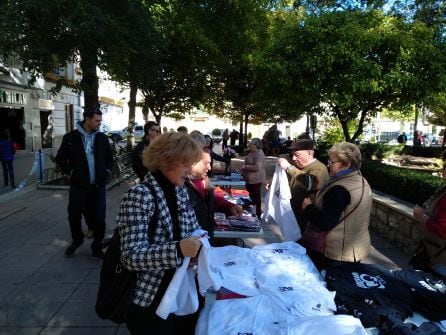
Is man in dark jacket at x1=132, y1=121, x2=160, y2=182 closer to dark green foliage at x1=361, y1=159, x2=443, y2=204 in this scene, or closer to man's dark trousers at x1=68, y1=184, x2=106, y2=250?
man's dark trousers at x1=68, y1=184, x2=106, y2=250

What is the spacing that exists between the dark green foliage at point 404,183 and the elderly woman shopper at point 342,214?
329cm

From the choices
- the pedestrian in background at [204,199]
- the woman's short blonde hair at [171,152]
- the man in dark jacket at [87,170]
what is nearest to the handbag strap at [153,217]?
the woman's short blonde hair at [171,152]

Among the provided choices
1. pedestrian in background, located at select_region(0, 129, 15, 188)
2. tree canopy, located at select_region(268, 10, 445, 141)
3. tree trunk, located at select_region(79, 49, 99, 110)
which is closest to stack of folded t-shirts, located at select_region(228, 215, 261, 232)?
tree trunk, located at select_region(79, 49, 99, 110)

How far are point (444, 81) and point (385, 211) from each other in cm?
423

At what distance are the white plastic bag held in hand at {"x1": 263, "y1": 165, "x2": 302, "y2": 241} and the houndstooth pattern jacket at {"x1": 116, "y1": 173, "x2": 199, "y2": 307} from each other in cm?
198

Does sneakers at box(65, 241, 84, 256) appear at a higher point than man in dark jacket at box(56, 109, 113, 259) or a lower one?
lower

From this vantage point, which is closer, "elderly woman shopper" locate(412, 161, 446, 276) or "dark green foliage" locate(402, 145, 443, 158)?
"elderly woman shopper" locate(412, 161, 446, 276)

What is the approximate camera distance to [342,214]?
3.00 m

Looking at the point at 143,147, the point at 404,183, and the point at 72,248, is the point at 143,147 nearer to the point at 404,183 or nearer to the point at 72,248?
the point at 72,248

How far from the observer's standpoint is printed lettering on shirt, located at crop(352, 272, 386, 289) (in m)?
2.55

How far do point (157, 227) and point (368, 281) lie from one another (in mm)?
1508

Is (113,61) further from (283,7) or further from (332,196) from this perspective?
(283,7)

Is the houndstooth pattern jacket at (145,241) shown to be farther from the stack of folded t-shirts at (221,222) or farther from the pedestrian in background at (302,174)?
the pedestrian in background at (302,174)

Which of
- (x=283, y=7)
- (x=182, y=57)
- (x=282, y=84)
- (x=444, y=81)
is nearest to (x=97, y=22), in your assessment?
(x=282, y=84)
